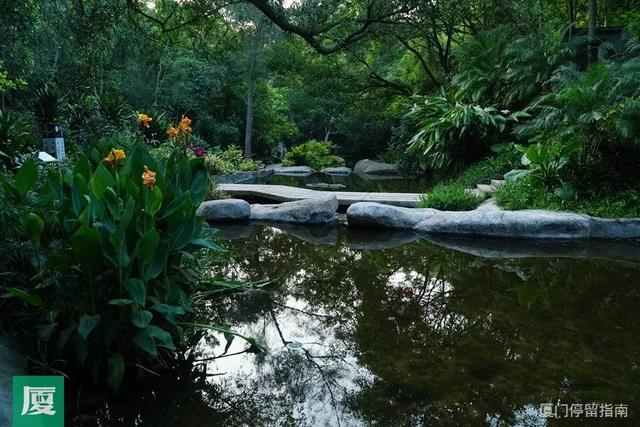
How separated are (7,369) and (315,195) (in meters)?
7.52

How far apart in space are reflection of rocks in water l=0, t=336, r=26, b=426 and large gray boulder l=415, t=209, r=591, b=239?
5710mm

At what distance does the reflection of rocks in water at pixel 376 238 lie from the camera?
6.50 m

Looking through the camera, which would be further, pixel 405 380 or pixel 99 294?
pixel 405 380

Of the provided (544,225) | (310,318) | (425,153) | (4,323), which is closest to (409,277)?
(310,318)

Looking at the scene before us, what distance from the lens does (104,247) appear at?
2309 mm

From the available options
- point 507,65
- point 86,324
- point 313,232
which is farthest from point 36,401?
point 507,65

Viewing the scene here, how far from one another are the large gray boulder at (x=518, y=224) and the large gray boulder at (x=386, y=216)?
0.43 m

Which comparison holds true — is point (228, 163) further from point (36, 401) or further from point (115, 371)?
point (36, 401)

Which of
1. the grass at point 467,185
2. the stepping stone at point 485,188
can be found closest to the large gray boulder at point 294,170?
the grass at point 467,185

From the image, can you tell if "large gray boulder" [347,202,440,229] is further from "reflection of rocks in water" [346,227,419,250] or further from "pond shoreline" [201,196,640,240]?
"reflection of rocks in water" [346,227,419,250]

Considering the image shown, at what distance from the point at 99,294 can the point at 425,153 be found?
1090cm

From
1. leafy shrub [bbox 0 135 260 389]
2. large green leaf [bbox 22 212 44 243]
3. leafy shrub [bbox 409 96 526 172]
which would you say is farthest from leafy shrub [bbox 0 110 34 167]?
leafy shrub [bbox 409 96 526 172]

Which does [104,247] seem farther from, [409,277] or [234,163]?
[234,163]

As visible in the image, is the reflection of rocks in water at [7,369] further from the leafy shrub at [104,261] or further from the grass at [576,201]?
the grass at [576,201]
